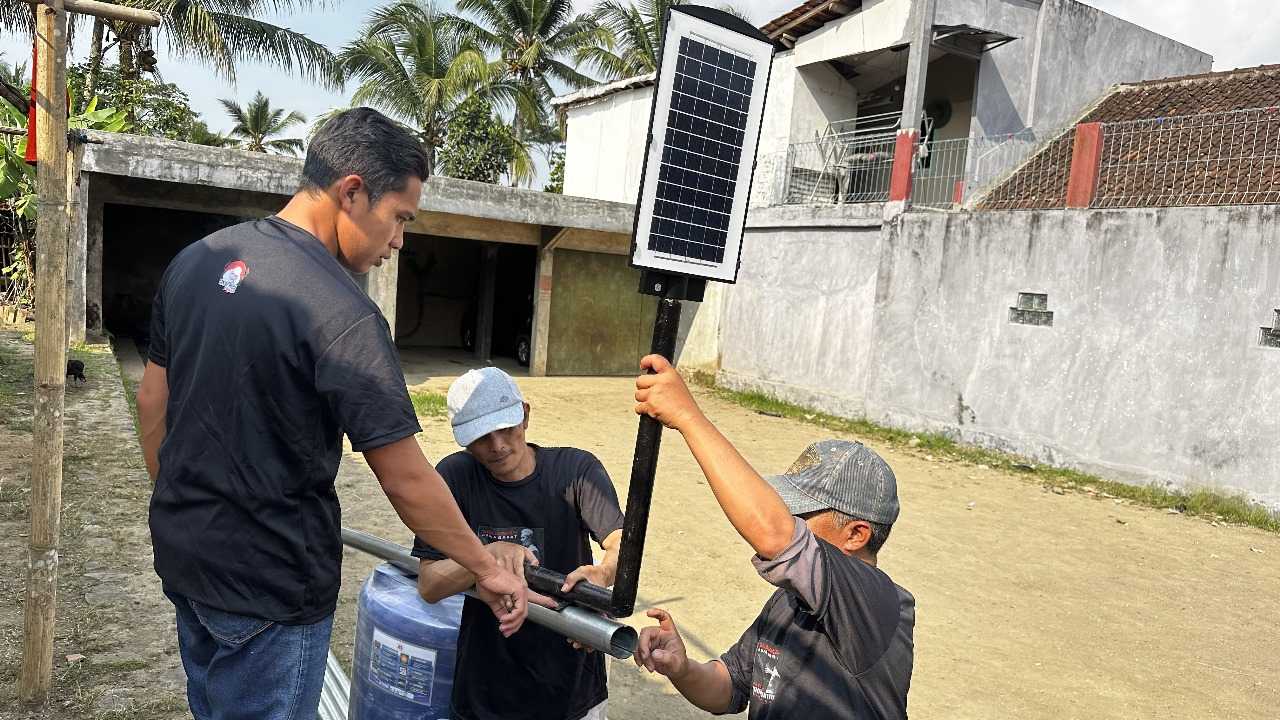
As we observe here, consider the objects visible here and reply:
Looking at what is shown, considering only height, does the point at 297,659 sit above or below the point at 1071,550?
above

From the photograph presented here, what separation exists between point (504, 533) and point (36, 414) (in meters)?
1.71

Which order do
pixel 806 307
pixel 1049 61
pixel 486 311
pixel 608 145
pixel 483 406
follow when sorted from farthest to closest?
1. pixel 608 145
2. pixel 486 311
3. pixel 1049 61
4. pixel 806 307
5. pixel 483 406

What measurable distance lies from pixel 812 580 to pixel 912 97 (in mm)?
12537

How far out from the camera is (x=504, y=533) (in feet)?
7.66

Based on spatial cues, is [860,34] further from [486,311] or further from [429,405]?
[429,405]

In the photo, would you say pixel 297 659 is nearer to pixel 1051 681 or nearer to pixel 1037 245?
pixel 1051 681

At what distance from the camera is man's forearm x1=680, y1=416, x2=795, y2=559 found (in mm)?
1523

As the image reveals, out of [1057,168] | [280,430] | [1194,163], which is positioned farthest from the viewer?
[1057,168]

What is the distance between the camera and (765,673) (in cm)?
183

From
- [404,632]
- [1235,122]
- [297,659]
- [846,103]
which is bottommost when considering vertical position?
[404,632]

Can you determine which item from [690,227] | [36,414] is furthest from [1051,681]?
[36,414]

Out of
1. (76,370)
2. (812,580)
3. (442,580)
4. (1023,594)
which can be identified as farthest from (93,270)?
(812,580)

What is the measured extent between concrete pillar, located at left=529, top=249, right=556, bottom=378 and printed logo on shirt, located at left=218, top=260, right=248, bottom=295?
14.3 m

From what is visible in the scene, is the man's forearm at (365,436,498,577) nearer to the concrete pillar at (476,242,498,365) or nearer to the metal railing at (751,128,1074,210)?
the metal railing at (751,128,1074,210)
